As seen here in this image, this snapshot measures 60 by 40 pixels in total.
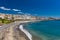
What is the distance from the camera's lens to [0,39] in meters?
20.2

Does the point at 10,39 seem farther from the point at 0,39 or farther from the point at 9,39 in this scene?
the point at 0,39

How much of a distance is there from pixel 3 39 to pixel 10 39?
3.18 feet

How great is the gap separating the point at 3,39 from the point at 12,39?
122 centimetres

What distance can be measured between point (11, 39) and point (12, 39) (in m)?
0.14

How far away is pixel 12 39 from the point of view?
821 inches

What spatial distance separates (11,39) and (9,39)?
0.97ft

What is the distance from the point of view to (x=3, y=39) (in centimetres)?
2055

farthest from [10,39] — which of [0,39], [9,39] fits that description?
[0,39]

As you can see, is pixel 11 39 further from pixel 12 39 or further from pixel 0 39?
pixel 0 39

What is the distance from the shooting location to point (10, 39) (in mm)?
20891

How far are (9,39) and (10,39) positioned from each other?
14 centimetres

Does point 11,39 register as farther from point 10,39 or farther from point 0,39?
point 0,39

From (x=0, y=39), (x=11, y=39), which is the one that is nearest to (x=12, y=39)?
(x=11, y=39)
